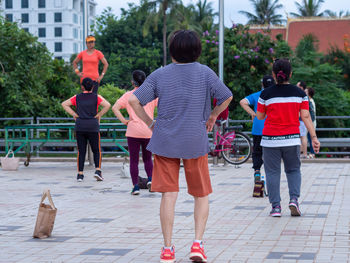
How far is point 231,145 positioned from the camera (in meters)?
15.1

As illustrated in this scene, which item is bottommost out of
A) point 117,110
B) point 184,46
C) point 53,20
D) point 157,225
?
point 157,225

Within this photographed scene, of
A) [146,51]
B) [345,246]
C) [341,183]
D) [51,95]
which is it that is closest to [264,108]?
[345,246]

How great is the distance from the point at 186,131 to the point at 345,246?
68.3 inches

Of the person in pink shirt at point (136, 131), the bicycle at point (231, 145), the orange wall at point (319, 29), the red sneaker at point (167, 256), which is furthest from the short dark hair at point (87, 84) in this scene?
the orange wall at point (319, 29)

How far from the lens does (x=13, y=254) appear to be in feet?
19.4

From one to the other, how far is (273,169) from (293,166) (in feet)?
0.74

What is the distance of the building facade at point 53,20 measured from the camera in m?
129

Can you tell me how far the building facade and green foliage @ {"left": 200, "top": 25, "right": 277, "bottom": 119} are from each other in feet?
353

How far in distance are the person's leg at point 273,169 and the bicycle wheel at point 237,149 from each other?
6936mm

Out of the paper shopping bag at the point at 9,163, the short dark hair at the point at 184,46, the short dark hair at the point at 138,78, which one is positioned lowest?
the paper shopping bag at the point at 9,163

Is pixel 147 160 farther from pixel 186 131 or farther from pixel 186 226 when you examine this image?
pixel 186 131

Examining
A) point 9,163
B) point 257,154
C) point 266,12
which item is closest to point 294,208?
point 257,154

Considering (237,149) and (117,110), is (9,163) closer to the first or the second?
(237,149)

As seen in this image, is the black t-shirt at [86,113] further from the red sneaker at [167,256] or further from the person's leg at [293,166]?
the red sneaker at [167,256]
